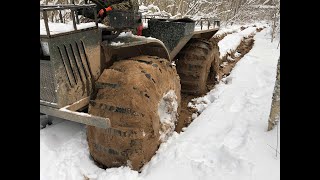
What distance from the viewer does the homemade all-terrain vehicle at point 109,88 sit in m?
2.44

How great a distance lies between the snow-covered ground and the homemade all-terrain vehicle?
0.16m

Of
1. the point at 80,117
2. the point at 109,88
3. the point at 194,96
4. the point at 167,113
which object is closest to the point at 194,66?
the point at 194,96

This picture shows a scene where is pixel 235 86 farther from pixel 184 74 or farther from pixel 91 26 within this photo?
pixel 91 26

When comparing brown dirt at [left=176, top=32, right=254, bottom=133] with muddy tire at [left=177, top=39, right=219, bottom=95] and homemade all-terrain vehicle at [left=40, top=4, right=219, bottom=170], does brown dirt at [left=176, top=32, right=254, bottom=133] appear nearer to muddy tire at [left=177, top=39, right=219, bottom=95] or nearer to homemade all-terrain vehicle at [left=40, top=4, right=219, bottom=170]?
muddy tire at [left=177, top=39, right=219, bottom=95]

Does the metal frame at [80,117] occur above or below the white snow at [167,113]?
above

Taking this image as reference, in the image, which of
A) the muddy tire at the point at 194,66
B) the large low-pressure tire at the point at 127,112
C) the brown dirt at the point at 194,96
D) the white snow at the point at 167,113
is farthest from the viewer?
the muddy tire at the point at 194,66

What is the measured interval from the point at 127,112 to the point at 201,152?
1.02 m

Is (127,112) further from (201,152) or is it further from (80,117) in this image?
(201,152)

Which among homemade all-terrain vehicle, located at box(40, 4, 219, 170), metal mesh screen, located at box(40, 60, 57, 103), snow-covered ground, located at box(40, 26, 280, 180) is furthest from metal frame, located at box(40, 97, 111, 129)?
snow-covered ground, located at box(40, 26, 280, 180)

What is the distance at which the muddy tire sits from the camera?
16.9ft

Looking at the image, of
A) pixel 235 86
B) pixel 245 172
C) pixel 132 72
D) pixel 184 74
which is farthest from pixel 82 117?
pixel 235 86

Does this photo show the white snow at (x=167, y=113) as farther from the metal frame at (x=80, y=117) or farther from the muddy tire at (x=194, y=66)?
the muddy tire at (x=194, y=66)

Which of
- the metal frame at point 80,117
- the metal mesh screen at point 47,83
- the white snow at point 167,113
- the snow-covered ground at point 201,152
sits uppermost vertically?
the metal mesh screen at point 47,83

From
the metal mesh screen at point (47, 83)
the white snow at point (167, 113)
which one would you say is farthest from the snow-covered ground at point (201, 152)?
the metal mesh screen at point (47, 83)
